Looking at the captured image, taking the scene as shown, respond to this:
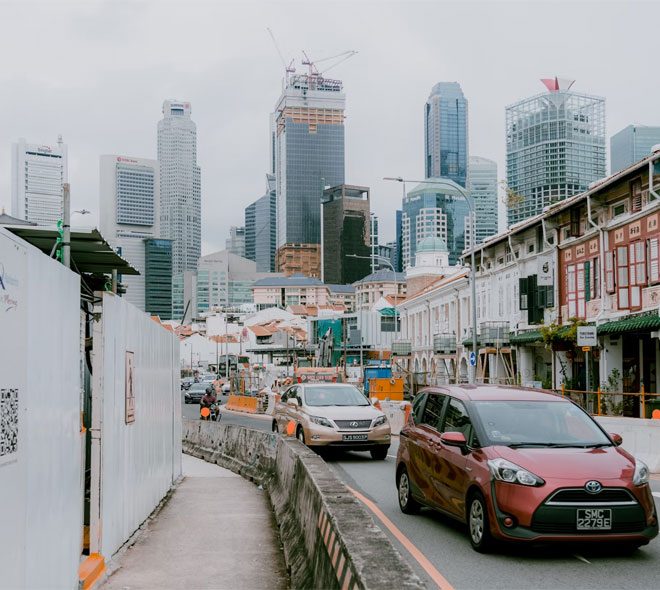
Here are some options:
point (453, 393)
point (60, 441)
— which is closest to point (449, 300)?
point (453, 393)

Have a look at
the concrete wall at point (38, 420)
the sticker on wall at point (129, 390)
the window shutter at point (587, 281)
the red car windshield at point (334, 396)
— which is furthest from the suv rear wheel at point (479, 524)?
the window shutter at point (587, 281)

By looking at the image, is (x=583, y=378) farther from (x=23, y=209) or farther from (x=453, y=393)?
(x=453, y=393)

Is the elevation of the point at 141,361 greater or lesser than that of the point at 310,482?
greater

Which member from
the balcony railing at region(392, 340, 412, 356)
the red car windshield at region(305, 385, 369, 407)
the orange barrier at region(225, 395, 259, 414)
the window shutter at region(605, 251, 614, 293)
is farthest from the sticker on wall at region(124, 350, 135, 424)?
the balcony railing at region(392, 340, 412, 356)

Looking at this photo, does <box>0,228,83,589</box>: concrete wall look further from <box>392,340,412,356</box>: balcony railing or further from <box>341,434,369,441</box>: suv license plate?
<box>392,340,412,356</box>: balcony railing

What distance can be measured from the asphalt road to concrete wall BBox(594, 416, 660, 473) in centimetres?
732

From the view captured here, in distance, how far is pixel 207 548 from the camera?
958cm

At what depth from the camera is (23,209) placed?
26531 millimetres

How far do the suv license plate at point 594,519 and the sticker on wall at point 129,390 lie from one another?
15.4ft

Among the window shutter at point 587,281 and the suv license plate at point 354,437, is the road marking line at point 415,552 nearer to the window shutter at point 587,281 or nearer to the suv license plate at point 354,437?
the suv license plate at point 354,437

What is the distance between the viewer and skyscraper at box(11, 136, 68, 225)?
75.8ft

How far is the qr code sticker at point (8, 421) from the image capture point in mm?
4645

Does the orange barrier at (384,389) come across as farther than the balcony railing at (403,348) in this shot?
No

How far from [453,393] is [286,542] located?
2616mm
